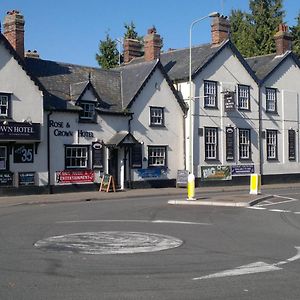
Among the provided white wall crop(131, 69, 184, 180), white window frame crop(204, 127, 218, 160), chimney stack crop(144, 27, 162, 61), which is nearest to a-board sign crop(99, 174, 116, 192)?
white wall crop(131, 69, 184, 180)

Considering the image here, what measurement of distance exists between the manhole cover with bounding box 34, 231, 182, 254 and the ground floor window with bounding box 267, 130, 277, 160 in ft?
94.1

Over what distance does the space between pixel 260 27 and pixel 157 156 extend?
29973 millimetres

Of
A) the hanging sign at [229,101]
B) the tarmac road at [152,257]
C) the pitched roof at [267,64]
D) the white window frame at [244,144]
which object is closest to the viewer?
the tarmac road at [152,257]

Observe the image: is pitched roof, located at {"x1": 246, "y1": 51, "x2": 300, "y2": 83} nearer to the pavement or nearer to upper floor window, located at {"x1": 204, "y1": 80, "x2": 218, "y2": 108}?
upper floor window, located at {"x1": 204, "y1": 80, "x2": 218, "y2": 108}

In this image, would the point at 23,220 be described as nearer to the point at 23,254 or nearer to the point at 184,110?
the point at 23,254

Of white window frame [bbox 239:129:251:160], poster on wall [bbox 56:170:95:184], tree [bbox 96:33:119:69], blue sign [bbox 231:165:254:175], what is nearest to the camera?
poster on wall [bbox 56:170:95:184]

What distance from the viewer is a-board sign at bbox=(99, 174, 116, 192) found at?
30297mm

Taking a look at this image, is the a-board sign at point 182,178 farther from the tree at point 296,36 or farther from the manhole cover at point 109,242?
the tree at point 296,36

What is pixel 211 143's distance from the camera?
3681 cm

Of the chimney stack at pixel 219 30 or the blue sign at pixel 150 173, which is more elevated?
the chimney stack at pixel 219 30

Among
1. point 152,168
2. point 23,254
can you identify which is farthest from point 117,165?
point 23,254

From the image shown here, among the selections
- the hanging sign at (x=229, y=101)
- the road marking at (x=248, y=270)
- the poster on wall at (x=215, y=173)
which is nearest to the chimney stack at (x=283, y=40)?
the hanging sign at (x=229, y=101)

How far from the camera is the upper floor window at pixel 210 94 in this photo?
120ft

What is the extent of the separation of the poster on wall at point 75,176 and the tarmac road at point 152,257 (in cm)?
1195
